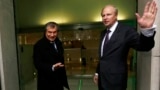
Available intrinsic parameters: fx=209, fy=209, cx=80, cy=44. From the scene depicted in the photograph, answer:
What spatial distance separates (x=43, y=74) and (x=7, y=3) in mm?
1102

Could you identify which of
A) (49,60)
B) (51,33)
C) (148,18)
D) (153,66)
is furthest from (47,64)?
(148,18)

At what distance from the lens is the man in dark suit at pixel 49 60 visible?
2.42 metres

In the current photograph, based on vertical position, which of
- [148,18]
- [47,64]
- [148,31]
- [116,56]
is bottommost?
[47,64]

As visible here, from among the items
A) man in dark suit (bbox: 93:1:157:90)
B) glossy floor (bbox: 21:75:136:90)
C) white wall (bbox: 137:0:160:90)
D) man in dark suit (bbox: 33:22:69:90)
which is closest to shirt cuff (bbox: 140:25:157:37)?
man in dark suit (bbox: 93:1:157:90)

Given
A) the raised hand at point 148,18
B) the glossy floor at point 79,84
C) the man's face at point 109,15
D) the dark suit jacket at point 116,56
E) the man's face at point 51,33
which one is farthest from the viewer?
the glossy floor at point 79,84

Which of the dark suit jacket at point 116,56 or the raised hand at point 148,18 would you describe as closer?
the raised hand at point 148,18

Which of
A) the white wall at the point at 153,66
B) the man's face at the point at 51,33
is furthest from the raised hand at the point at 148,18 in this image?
the man's face at the point at 51,33

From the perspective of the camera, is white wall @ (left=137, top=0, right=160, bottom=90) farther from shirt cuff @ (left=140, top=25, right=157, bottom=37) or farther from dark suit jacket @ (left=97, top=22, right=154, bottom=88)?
shirt cuff @ (left=140, top=25, right=157, bottom=37)

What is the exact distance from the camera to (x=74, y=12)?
3.79m

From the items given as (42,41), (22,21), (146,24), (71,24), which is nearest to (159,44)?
(146,24)

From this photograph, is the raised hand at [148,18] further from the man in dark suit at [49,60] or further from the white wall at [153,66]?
the man in dark suit at [49,60]

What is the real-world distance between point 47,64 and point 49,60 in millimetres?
59

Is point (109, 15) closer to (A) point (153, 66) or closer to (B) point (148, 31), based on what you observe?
(B) point (148, 31)

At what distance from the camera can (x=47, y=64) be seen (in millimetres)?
2455
